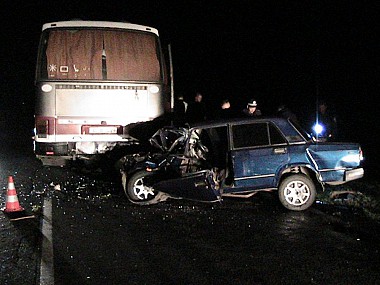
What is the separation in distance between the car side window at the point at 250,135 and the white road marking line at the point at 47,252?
318 cm

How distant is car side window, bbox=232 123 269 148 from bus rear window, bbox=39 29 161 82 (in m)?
3.20

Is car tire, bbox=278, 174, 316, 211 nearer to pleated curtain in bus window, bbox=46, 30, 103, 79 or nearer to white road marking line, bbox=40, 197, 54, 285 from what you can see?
white road marking line, bbox=40, 197, 54, 285

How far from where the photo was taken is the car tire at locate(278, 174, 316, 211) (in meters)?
8.52

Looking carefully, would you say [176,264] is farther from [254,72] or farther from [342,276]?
[254,72]

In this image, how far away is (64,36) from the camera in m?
10.9

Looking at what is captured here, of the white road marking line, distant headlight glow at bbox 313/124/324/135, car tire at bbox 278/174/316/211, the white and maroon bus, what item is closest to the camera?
the white road marking line

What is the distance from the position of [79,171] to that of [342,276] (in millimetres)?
8449

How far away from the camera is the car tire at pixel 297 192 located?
8.52 meters

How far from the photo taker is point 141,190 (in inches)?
360

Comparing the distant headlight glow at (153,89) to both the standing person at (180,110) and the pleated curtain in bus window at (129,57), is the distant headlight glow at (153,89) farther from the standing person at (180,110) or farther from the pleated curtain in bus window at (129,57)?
the standing person at (180,110)

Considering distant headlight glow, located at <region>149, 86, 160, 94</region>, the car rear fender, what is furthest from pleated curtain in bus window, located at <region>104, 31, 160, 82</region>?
the car rear fender

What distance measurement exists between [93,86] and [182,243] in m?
5.22

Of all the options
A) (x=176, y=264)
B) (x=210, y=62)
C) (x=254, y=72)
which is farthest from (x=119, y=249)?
(x=210, y=62)

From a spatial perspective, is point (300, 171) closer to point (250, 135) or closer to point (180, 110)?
point (250, 135)
